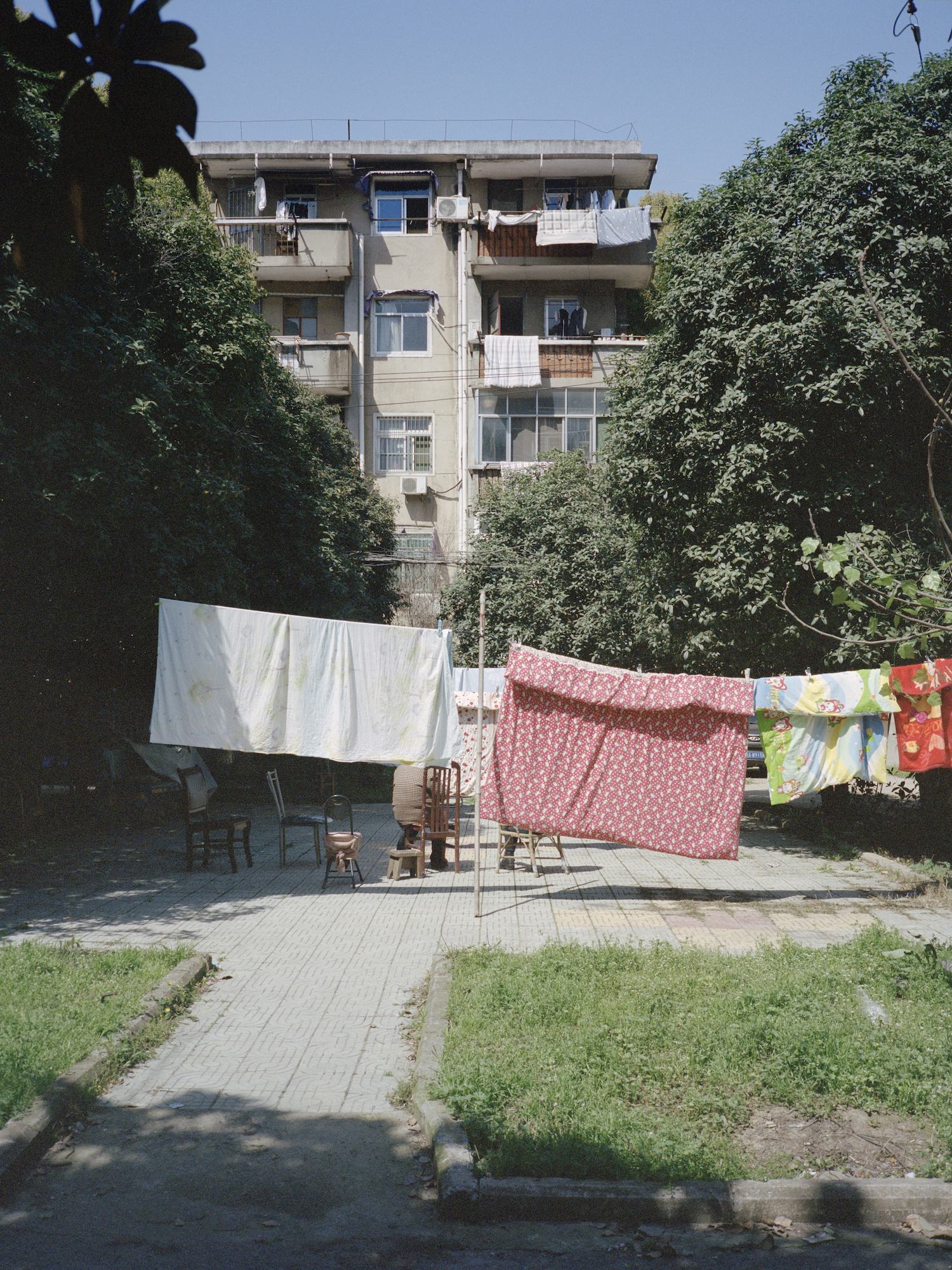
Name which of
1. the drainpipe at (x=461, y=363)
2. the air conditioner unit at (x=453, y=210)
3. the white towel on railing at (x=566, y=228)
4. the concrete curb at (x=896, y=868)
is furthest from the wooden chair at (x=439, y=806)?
the air conditioner unit at (x=453, y=210)

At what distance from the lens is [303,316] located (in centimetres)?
3191

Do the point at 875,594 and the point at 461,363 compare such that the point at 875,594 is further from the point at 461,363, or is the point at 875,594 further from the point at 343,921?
the point at 461,363

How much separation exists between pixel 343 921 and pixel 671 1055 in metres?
4.93

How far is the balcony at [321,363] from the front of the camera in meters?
30.3

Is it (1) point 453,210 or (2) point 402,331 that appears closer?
(1) point 453,210

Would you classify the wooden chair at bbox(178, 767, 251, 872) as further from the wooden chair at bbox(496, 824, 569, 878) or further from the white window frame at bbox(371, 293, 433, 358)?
the white window frame at bbox(371, 293, 433, 358)

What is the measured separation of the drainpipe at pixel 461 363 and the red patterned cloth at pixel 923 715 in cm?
→ 1999

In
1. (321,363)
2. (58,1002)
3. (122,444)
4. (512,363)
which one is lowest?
(58,1002)

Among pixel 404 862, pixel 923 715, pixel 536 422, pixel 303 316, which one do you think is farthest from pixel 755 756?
pixel 303 316

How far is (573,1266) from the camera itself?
12.6ft

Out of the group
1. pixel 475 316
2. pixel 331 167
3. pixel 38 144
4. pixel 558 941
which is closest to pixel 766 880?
pixel 558 941

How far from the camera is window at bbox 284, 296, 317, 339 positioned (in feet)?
105

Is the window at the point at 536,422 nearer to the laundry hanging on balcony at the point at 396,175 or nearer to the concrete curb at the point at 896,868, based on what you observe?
the laundry hanging on balcony at the point at 396,175

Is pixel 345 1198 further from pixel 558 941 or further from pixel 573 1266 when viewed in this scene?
pixel 558 941
